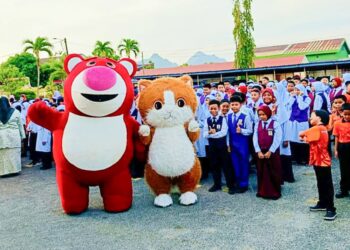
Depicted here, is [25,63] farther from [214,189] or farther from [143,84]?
[214,189]

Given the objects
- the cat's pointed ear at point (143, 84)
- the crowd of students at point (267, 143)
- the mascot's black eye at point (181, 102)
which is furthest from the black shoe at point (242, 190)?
the cat's pointed ear at point (143, 84)

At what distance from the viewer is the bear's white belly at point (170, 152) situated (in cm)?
525

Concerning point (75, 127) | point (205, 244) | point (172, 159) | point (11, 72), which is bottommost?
point (205, 244)

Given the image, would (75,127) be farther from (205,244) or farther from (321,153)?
(321,153)

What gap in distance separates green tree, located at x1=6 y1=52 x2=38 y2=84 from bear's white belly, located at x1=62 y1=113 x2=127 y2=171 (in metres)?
46.9

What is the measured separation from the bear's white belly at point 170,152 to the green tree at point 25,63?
154ft

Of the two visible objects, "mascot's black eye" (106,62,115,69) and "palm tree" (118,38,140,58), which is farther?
"palm tree" (118,38,140,58)

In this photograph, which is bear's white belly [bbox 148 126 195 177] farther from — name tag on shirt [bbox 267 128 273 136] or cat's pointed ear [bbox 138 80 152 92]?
name tag on shirt [bbox 267 128 273 136]

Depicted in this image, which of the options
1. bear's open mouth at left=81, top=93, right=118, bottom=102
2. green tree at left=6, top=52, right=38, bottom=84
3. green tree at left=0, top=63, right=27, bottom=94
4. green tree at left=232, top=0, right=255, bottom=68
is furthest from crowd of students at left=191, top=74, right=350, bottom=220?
green tree at left=6, top=52, right=38, bottom=84

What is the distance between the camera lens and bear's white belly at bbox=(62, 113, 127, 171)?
16.0ft

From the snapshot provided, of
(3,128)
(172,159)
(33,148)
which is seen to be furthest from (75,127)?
(33,148)

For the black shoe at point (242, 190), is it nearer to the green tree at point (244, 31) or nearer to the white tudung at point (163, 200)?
the white tudung at point (163, 200)

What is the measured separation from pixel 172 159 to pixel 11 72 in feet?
111

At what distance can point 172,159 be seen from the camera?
523 cm
